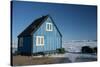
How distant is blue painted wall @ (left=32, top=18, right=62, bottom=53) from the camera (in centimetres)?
297

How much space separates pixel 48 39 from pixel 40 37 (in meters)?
0.11

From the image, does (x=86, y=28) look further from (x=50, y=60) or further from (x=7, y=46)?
(x=7, y=46)

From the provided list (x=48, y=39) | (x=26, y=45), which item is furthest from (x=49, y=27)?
(x=26, y=45)

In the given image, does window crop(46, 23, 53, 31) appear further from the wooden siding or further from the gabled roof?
the wooden siding

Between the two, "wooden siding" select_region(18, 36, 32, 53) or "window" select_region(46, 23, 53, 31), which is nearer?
"wooden siding" select_region(18, 36, 32, 53)

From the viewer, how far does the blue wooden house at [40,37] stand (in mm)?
2914

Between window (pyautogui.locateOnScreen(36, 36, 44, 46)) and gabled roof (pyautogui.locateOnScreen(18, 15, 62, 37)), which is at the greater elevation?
gabled roof (pyautogui.locateOnScreen(18, 15, 62, 37))

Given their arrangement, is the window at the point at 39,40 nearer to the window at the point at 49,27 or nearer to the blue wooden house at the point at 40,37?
the blue wooden house at the point at 40,37

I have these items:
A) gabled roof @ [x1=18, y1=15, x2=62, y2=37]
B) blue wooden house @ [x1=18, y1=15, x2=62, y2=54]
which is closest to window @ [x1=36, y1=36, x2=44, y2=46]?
blue wooden house @ [x1=18, y1=15, x2=62, y2=54]

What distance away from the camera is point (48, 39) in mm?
3020

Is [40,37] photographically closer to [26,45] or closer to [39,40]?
[39,40]

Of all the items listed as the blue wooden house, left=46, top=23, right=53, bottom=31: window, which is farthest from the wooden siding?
left=46, top=23, right=53, bottom=31: window

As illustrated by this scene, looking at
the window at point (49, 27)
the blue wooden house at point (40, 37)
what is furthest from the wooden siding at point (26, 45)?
the window at point (49, 27)

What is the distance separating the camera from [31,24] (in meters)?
2.93
